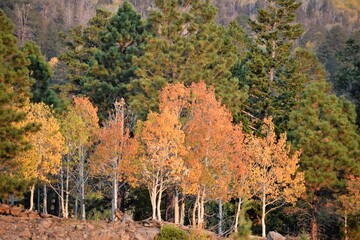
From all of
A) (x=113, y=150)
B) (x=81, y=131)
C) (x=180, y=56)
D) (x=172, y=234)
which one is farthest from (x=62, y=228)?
(x=180, y=56)

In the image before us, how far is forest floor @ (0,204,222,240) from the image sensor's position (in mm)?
27469

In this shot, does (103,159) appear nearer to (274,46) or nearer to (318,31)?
(274,46)

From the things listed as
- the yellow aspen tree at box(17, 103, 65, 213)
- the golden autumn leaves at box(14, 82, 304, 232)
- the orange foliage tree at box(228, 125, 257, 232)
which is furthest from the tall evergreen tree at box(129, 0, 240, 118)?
the orange foliage tree at box(228, 125, 257, 232)

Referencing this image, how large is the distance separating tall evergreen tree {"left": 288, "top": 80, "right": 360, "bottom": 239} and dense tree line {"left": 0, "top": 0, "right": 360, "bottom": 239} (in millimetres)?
77

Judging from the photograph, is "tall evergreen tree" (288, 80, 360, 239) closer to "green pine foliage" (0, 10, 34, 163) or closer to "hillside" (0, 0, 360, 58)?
"green pine foliage" (0, 10, 34, 163)

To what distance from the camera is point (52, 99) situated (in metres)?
41.7

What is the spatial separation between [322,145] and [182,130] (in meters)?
8.87

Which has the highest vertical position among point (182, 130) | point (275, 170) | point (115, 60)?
point (115, 60)

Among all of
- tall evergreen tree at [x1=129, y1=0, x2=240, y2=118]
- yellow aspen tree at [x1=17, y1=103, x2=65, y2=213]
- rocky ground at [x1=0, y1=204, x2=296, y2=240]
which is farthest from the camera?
tall evergreen tree at [x1=129, y1=0, x2=240, y2=118]

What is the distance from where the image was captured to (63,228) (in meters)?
28.5

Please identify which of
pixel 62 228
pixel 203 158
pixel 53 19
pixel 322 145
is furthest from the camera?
pixel 53 19

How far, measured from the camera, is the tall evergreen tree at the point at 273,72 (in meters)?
46.8

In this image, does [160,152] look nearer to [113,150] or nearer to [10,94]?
[113,150]

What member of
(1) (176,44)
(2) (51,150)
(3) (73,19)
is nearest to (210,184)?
(2) (51,150)
